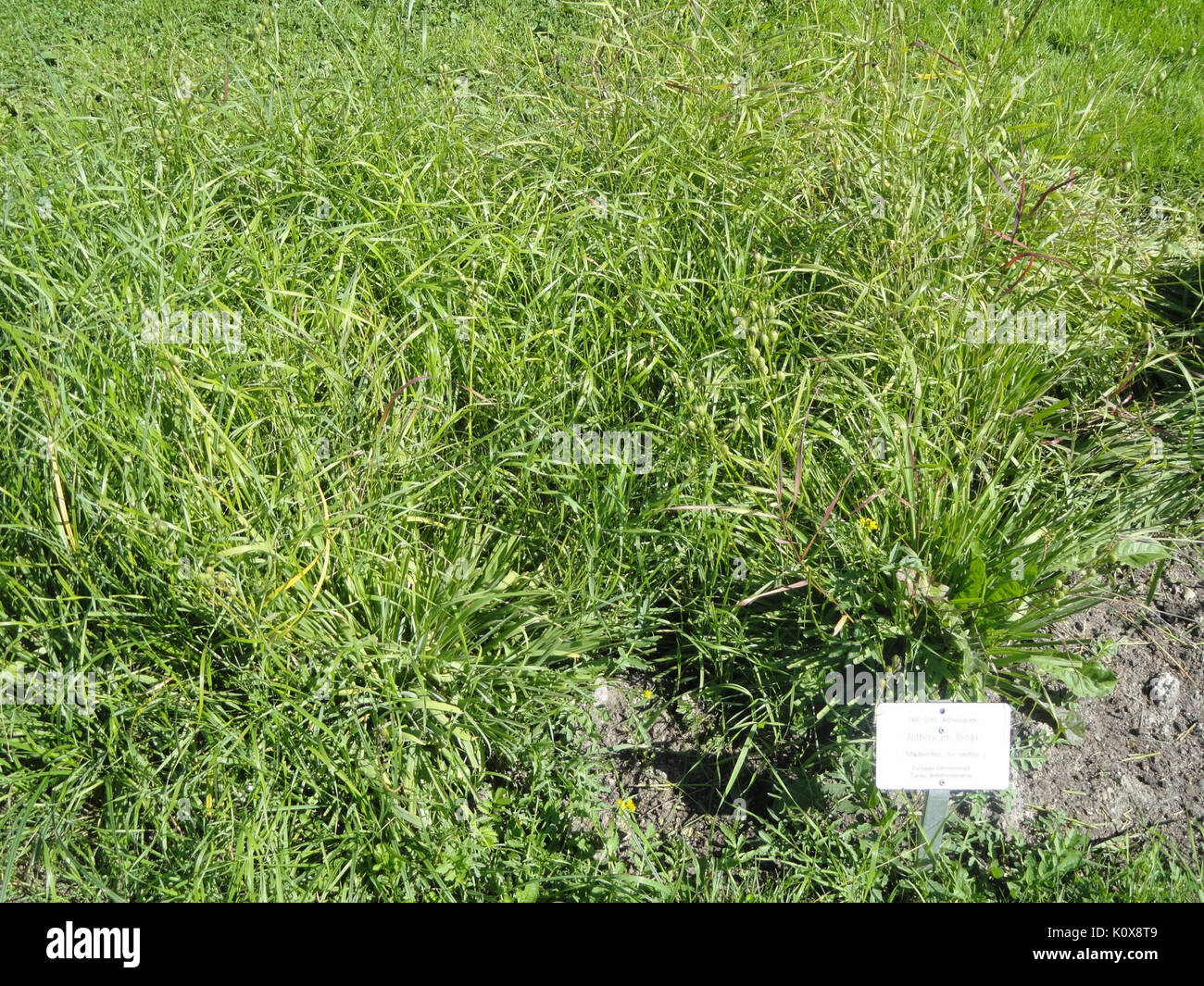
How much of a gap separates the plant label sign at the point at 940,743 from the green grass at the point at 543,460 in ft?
0.68

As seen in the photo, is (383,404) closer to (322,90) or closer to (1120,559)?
(322,90)

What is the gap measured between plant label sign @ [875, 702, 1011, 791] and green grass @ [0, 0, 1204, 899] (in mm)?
207

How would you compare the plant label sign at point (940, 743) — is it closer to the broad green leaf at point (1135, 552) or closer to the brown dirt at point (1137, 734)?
the brown dirt at point (1137, 734)

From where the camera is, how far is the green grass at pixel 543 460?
215cm

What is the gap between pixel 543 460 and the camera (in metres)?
2.53

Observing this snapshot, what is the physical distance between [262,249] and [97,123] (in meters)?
1.05

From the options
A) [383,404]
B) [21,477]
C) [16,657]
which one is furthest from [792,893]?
[21,477]

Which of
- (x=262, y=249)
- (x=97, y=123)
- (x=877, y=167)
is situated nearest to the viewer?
(x=262, y=249)

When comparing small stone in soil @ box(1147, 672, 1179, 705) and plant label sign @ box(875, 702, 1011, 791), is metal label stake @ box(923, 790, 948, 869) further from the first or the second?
small stone in soil @ box(1147, 672, 1179, 705)

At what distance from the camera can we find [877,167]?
319 cm

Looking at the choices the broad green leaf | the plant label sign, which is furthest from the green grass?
the plant label sign

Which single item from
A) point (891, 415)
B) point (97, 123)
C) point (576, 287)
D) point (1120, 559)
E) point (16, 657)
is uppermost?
point (97, 123)

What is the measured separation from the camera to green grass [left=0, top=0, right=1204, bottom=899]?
7.07ft
